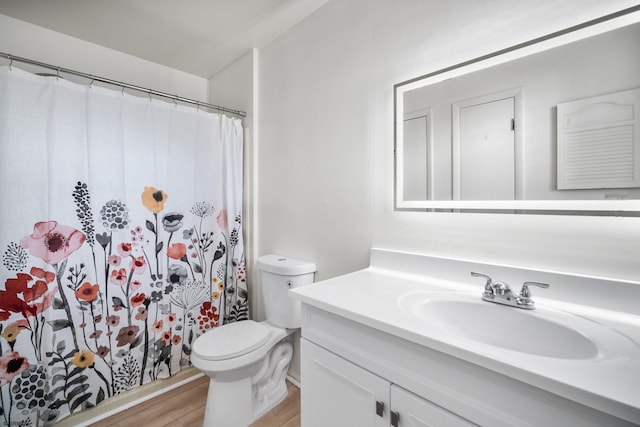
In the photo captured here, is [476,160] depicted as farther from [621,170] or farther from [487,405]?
[487,405]

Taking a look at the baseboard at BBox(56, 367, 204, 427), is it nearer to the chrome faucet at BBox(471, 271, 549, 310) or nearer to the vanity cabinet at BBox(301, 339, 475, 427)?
the vanity cabinet at BBox(301, 339, 475, 427)

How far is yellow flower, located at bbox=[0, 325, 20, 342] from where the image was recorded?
1.31m

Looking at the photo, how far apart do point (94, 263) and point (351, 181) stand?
1495 mm

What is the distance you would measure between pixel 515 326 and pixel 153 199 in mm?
1937

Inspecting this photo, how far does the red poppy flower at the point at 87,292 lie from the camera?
150 cm

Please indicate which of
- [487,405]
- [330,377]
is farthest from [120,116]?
[487,405]

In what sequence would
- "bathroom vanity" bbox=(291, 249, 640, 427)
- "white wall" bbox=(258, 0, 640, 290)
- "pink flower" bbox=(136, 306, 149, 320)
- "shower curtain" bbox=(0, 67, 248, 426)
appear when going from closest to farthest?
1. "bathroom vanity" bbox=(291, 249, 640, 427)
2. "white wall" bbox=(258, 0, 640, 290)
3. "shower curtain" bbox=(0, 67, 248, 426)
4. "pink flower" bbox=(136, 306, 149, 320)

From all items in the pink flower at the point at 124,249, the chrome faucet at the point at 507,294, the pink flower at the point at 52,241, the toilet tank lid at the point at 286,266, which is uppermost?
the pink flower at the point at 52,241

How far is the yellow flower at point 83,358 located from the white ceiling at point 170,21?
2.02 metres

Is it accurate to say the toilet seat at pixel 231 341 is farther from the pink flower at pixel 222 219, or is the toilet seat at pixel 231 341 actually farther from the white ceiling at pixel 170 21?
the white ceiling at pixel 170 21

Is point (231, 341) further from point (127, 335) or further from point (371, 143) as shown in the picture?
point (371, 143)

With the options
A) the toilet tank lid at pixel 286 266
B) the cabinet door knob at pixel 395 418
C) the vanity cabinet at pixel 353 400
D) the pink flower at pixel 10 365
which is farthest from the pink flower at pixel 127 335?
the cabinet door knob at pixel 395 418

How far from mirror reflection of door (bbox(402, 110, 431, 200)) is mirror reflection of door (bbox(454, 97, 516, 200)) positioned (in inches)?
5.5

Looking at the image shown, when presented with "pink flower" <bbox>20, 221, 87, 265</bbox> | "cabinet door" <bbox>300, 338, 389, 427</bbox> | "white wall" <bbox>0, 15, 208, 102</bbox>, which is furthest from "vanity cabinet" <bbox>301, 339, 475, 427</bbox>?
"white wall" <bbox>0, 15, 208, 102</bbox>
